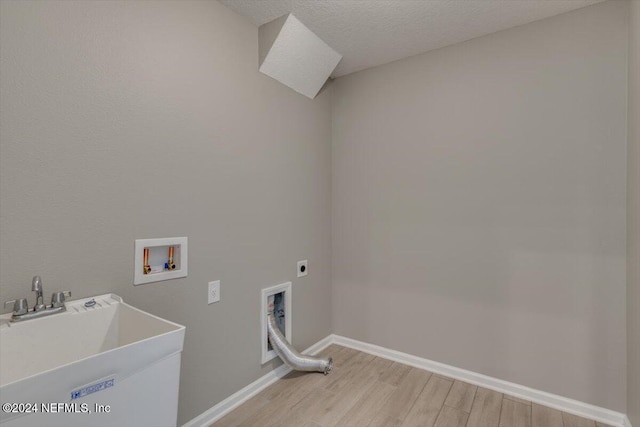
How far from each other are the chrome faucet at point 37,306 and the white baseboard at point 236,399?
100 cm

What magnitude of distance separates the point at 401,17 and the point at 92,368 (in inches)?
94.4

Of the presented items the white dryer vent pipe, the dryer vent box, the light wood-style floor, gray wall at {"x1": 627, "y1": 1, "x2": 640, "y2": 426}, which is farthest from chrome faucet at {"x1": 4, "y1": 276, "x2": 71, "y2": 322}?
gray wall at {"x1": 627, "y1": 1, "x2": 640, "y2": 426}

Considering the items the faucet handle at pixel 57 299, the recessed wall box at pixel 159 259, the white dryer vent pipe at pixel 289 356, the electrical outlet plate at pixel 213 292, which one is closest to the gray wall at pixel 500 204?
the white dryer vent pipe at pixel 289 356

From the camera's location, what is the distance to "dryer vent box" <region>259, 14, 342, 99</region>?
2.04 m

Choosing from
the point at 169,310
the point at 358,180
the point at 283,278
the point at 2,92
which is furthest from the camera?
the point at 358,180

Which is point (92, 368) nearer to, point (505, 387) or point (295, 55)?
point (295, 55)

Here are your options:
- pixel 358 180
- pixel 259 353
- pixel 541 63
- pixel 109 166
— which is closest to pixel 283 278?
pixel 259 353

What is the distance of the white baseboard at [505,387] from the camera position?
182 centimetres

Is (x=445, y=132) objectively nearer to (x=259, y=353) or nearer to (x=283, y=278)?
(x=283, y=278)

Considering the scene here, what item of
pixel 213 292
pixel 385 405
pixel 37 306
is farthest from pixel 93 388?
pixel 385 405

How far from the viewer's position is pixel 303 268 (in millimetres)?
2557

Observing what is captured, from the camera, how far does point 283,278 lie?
235 centimetres

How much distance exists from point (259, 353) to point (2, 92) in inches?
75.1

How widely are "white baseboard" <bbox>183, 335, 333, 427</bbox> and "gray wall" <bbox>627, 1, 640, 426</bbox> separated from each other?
2.09 metres
